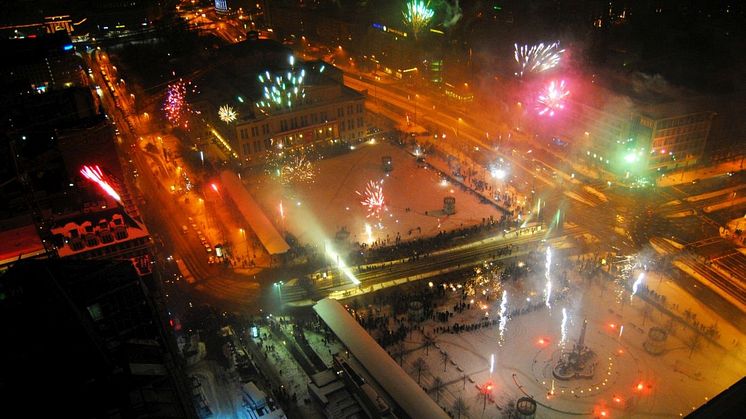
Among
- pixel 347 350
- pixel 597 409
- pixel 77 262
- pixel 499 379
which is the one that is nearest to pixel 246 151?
pixel 347 350

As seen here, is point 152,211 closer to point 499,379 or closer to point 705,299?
point 499,379

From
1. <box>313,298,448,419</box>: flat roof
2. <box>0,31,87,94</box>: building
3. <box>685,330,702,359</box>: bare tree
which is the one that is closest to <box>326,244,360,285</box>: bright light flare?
<box>313,298,448,419</box>: flat roof

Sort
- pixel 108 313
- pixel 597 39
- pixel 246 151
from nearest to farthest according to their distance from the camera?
pixel 108 313, pixel 246 151, pixel 597 39

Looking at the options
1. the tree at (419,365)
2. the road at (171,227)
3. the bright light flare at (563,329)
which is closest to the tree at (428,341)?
the tree at (419,365)

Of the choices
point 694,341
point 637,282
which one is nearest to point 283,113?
point 637,282

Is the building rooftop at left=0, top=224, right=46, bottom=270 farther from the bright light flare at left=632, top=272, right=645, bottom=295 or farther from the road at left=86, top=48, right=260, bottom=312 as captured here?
the bright light flare at left=632, top=272, right=645, bottom=295

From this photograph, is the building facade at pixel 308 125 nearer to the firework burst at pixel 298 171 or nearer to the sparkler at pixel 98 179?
the firework burst at pixel 298 171

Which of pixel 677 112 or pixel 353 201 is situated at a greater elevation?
pixel 677 112
